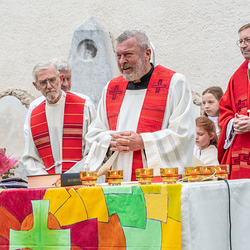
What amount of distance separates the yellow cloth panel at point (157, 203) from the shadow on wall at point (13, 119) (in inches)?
281

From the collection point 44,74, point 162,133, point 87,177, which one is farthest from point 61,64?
point 87,177

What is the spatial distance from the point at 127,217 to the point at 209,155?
106 inches

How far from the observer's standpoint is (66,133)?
14.6ft

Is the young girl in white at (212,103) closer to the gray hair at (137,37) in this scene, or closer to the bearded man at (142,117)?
the bearded man at (142,117)

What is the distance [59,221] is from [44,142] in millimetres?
2182

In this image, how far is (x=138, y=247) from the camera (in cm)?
205

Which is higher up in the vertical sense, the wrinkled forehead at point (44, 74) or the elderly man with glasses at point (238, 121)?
the wrinkled forehead at point (44, 74)

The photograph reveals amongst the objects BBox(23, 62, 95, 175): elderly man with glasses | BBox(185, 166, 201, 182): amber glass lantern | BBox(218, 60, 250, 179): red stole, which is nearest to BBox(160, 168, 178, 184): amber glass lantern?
BBox(185, 166, 201, 182): amber glass lantern

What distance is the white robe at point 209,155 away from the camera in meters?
4.57

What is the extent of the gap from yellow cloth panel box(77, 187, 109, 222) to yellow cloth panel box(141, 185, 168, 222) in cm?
24

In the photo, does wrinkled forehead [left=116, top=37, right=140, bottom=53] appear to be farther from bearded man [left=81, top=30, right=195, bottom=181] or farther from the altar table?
the altar table

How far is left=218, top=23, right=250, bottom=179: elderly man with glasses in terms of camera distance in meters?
3.83

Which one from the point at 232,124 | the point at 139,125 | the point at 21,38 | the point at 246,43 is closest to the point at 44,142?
the point at 139,125

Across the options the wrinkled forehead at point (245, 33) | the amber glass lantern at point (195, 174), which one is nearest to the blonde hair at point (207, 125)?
the wrinkled forehead at point (245, 33)
